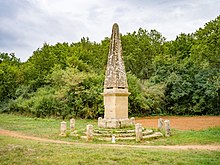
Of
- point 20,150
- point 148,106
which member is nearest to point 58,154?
point 20,150

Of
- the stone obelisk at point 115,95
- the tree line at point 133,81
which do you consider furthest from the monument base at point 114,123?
the tree line at point 133,81

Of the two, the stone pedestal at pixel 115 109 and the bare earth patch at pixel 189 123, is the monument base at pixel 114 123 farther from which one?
the bare earth patch at pixel 189 123

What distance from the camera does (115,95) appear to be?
61.3 ft

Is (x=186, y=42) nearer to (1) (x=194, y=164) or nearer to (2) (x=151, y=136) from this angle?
(2) (x=151, y=136)

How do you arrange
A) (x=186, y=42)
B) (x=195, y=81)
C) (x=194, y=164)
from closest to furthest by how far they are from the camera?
(x=194, y=164)
(x=195, y=81)
(x=186, y=42)

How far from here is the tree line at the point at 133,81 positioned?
35.3m

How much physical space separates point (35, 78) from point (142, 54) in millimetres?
20808

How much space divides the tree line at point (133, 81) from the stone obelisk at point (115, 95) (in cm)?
1527

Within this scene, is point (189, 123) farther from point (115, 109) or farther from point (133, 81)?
point (115, 109)

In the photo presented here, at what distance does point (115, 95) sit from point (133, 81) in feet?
66.2

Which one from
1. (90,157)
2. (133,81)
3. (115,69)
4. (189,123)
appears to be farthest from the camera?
(133,81)

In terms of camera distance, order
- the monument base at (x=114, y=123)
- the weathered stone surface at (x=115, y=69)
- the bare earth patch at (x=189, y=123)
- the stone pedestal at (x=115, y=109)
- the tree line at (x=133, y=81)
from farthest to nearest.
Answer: the tree line at (x=133, y=81)
the bare earth patch at (x=189, y=123)
the weathered stone surface at (x=115, y=69)
the stone pedestal at (x=115, y=109)
the monument base at (x=114, y=123)

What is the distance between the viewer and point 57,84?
3994cm

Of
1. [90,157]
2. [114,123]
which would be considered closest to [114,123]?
[114,123]
